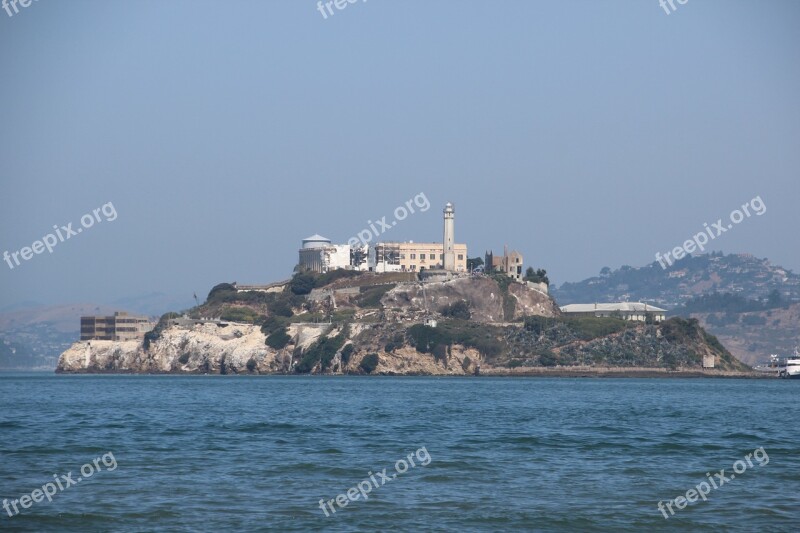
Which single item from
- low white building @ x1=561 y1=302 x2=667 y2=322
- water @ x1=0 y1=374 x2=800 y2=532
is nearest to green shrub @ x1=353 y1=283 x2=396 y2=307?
low white building @ x1=561 y1=302 x2=667 y2=322

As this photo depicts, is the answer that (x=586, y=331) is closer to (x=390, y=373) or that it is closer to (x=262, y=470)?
(x=390, y=373)

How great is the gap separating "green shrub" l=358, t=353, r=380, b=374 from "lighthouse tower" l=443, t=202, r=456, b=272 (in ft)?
99.1

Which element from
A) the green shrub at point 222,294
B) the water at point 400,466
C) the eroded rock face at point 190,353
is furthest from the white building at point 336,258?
the water at point 400,466

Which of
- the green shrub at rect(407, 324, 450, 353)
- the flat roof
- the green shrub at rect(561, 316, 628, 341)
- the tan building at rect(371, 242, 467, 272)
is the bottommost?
the green shrub at rect(407, 324, 450, 353)

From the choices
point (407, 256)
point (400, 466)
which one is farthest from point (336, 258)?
point (400, 466)

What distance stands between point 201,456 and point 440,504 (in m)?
11.2

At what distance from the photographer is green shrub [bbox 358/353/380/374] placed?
147m

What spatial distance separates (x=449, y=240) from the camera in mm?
178250

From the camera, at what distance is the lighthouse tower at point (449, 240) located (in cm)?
17500

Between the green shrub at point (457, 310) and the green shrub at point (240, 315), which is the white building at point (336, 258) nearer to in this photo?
the green shrub at point (240, 315)

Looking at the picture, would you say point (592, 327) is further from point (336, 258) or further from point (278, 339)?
point (336, 258)

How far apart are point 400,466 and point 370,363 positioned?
372 ft

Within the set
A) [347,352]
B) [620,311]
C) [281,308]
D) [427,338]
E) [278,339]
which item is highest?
[281,308]

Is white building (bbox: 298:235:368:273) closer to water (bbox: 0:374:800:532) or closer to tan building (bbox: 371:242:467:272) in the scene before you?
tan building (bbox: 371:242:467:272)
